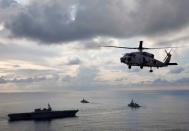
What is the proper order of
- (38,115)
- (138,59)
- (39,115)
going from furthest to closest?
(39,115), (38,115), (138,59)

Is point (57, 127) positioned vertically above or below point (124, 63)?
below

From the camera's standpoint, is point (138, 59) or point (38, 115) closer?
point (138, 59)

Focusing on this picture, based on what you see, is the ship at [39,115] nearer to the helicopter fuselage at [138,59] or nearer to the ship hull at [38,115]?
the ship hull at [38,115]

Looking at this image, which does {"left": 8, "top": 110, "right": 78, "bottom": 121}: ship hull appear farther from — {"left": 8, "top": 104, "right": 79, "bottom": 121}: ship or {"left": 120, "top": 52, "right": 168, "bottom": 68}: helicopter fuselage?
{"left": 120, "top": 52, "right": 168, "bottom": 68}: helicopter fuselage

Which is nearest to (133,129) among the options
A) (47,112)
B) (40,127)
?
A: (40,127)

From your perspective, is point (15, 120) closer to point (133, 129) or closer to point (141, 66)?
Answer: point (133, 129)

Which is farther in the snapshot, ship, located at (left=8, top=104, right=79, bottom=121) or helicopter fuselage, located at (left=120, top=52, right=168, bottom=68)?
ship, located at (left=8, top=104, right=79, bottom=121)

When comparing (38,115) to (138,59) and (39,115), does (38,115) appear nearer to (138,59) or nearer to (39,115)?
(39,115)

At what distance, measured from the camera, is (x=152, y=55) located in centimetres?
2108

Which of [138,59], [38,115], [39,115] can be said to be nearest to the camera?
[138,59]

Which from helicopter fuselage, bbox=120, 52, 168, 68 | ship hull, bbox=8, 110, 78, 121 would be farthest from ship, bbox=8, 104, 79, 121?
helicopter fuselage, bbox=120, 52, 168, 68

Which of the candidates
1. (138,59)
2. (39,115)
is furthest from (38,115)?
(138,59)

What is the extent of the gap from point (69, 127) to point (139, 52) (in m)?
80.7

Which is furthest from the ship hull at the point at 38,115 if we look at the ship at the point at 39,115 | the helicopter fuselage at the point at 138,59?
the helicopter fuselage at the point at 138,59
